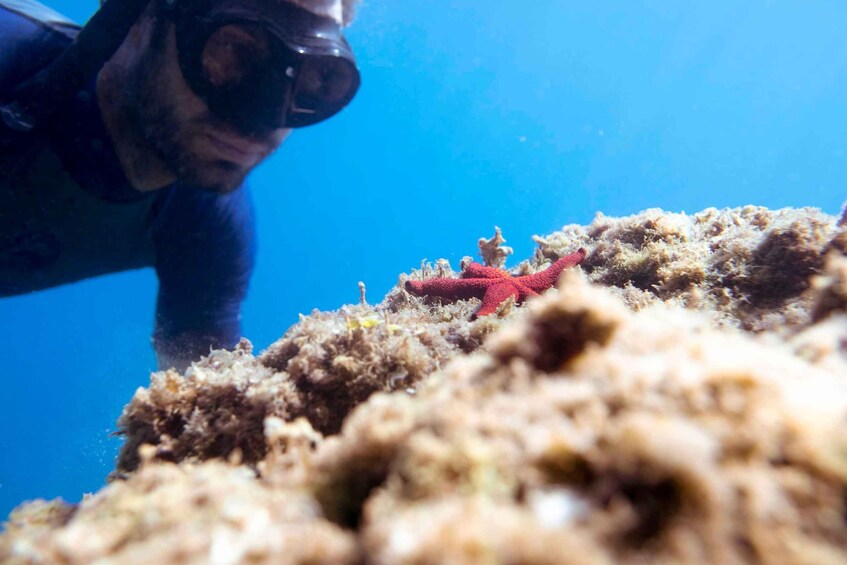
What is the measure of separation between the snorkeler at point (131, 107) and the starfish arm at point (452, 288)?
3094 millimetres

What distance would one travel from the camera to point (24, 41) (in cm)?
475

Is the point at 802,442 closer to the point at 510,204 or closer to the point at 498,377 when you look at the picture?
the point at 498,377

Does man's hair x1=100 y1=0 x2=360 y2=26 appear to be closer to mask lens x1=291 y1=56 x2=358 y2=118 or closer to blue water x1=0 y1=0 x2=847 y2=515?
mask lens x1=291 y1=56 x2=358 y2=118

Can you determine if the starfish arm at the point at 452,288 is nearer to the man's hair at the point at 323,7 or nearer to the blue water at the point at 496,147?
the man's hair at the point at 323,7

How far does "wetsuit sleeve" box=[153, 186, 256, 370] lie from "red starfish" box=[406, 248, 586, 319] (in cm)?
375

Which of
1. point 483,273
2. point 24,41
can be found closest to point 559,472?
point 483,273

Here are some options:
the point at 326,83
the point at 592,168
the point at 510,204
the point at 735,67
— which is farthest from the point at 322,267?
the point at 735,67

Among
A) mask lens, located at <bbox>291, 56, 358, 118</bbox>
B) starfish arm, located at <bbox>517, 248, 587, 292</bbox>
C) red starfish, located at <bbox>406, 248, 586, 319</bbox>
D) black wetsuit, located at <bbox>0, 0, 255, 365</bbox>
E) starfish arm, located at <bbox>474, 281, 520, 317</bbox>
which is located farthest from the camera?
mask lens, located at <bbox>291, 56, 358, 118</bbox>

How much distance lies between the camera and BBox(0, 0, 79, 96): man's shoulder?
4.58 metres

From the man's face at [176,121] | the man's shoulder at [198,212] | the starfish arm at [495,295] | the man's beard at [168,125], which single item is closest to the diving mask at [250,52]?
the man's face at [176,121]

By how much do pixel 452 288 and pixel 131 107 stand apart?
438 cm

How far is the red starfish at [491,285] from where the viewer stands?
3027 millimetres

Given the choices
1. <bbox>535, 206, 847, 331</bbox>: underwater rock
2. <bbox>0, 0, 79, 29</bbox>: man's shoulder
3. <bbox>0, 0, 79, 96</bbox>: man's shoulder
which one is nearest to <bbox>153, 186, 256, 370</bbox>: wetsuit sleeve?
<bbox>0, 0, 79, 96</bbox>: man's shoulder

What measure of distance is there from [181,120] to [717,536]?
589cm
